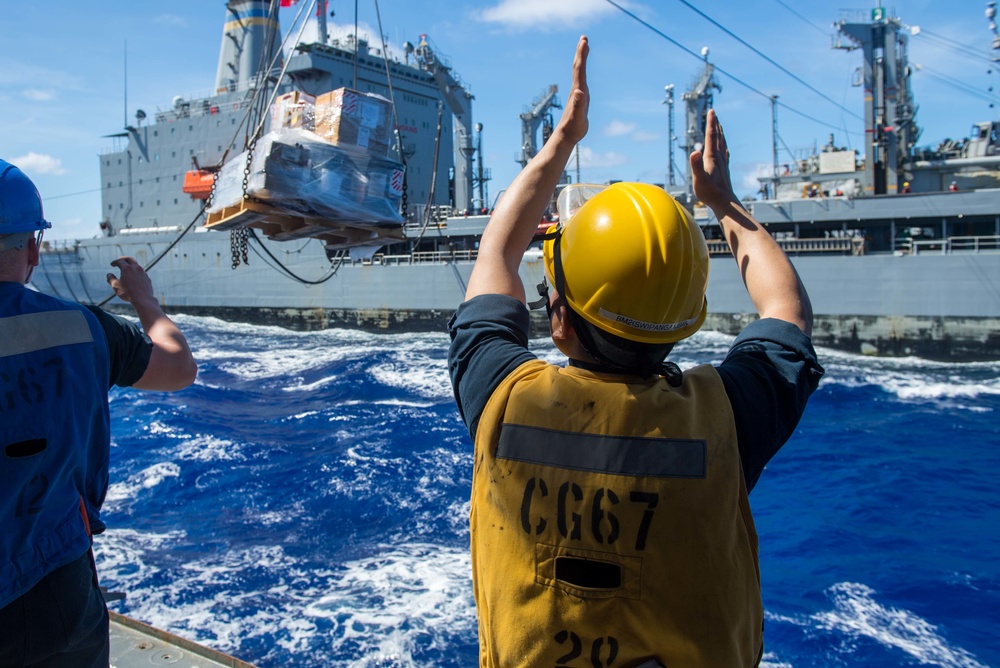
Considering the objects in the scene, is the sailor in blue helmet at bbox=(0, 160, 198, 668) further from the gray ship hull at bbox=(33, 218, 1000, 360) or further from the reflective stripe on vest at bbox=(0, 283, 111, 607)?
the gray ship hull at bbox=(33, 218, 1000, 360)

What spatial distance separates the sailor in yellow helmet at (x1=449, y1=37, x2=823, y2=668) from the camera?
890mm

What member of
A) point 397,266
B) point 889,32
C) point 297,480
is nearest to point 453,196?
point 397,266

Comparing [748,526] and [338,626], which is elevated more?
[748,526]

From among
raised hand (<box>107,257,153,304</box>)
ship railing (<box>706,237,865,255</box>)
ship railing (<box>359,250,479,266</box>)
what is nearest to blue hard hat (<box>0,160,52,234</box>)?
raised hand (<box>107,257,153,304</box>)

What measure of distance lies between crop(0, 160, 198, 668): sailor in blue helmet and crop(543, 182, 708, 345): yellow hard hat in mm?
1138

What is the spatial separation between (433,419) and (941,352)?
12.7 metres

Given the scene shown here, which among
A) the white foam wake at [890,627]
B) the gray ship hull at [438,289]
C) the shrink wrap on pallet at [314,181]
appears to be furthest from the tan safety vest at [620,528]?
the gray ship hull at [438,289]

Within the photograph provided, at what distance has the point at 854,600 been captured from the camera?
4.96 metres

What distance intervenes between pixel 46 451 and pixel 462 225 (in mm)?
20237

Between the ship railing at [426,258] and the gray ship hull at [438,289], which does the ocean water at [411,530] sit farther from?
the ship railing at [426,258]

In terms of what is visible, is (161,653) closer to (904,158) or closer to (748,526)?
(748,526)

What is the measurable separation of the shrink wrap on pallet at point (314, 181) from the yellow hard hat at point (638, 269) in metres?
3.20

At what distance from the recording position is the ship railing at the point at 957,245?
1577 cm

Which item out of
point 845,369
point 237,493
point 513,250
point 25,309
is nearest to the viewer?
point 513,250
